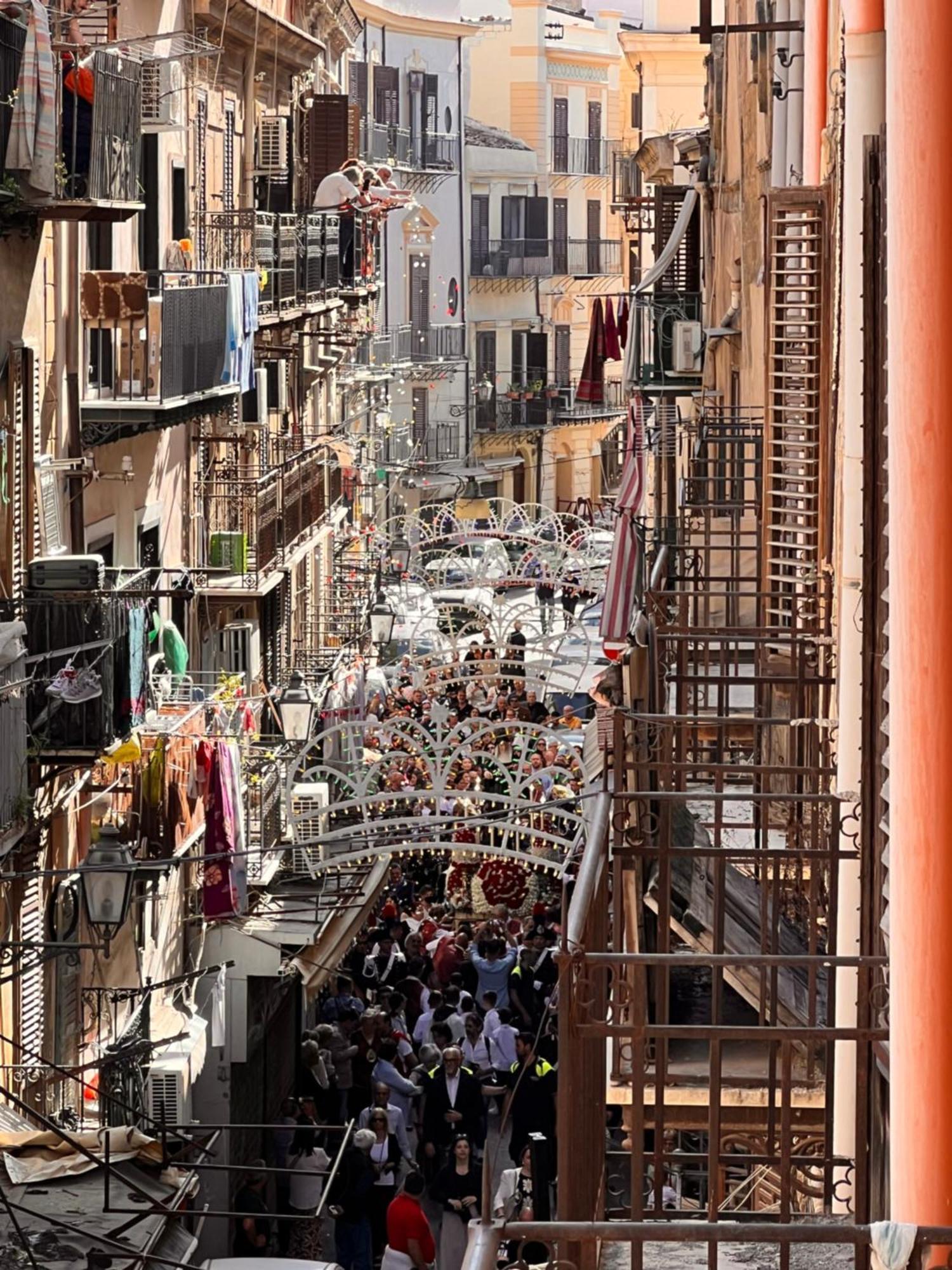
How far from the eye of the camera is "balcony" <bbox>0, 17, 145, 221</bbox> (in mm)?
15227

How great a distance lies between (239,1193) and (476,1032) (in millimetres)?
2068

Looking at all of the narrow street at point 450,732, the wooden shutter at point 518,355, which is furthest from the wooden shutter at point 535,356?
the narrow street at point 450,732

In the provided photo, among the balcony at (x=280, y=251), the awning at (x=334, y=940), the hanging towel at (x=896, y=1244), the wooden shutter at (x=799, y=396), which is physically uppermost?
the balcony at (x=280, y=251)

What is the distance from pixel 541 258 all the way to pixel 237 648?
4598 cm

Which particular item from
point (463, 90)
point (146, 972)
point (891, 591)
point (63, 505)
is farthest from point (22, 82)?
point (463, 90)

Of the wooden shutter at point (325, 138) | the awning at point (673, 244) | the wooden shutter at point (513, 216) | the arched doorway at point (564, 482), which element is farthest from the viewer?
the arched doorway at point (564, 482)

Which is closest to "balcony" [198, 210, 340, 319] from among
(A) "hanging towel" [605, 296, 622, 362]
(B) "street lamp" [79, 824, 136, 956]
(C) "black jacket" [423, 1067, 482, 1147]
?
(C) "black jacket" [423, 1067, 482, 1147]

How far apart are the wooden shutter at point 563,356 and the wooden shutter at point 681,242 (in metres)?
38.5

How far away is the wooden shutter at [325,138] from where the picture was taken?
36062 mm

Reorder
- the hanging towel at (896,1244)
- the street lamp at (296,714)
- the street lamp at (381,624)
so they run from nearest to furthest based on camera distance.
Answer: the hanging towel at (896,1244)
the street lamp at (296,714)
the street lamp at (381,624)

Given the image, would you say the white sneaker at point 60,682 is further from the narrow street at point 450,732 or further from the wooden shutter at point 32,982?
the wooden shutter at point 32,982

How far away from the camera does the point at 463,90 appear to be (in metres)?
68.1

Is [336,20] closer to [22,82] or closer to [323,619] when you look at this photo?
[323,619]

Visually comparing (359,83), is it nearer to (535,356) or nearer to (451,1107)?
(535,356)
